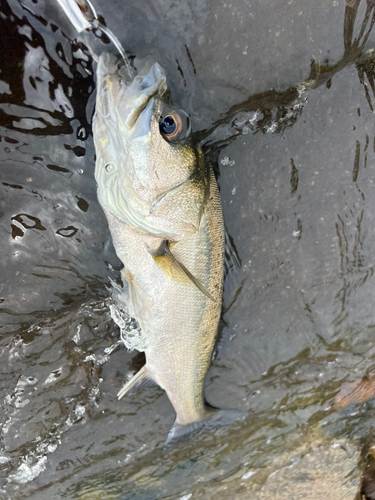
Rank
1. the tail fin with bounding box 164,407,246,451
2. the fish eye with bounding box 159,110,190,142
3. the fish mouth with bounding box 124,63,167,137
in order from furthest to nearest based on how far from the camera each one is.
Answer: the tail fin with bounding box 164,407,246,451 < the fish eye with bounding box 159,110,190,142 < the fish mouth with bounding box 124,63,167,137

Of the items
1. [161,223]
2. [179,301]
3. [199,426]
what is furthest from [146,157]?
[199,426]

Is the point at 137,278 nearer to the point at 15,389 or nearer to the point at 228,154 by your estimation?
the point at 228,154

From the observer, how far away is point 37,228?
2217 millimetres

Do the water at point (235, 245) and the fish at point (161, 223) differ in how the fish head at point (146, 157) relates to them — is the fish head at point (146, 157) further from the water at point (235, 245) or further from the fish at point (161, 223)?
the water at point (235, 245)

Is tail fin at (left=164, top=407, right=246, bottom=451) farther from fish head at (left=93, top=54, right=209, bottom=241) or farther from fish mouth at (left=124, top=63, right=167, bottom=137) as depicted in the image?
fish mouth at (left=124, top=63, right=167, bottom=137)

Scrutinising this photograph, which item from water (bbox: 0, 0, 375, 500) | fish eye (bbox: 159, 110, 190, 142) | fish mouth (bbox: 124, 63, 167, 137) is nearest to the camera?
fish mouth (bbox: 124, 63, 167, 137)

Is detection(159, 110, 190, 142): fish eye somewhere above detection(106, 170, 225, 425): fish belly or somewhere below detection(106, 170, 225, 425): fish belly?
above

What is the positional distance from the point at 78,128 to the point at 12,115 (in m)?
0.37

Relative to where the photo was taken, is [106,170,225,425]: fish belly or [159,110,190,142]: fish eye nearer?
[159,110,190,142]: fish eye

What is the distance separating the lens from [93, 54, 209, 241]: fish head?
63.6 inches

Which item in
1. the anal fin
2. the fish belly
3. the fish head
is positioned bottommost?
the anal fin

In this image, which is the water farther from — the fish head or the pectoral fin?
the pectoral fin


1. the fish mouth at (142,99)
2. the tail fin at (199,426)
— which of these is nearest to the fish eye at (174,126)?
the fish mouth at (142,99)

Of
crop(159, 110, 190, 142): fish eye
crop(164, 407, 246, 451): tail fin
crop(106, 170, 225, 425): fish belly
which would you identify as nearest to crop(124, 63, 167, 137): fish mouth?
crop(159, 110, 190, 142): fish eye
